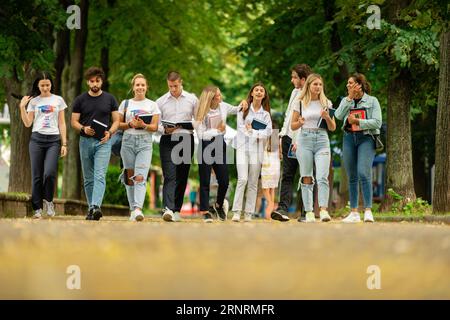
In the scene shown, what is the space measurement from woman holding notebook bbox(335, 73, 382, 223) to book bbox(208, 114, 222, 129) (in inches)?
64.6

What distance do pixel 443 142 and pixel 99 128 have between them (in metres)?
5.17

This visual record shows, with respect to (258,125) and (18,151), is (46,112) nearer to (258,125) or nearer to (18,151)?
(258,125)

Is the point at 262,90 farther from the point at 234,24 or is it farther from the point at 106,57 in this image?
the point at 234,24

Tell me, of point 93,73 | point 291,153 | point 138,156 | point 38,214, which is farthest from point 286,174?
point 38,214

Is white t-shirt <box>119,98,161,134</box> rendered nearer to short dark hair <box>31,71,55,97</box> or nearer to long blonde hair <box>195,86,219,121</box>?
long blonde hair <box>195,86,219,121</box>

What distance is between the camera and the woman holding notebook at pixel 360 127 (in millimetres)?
15062

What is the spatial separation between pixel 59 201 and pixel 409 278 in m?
15.0

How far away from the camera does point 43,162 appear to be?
1589 centimetres

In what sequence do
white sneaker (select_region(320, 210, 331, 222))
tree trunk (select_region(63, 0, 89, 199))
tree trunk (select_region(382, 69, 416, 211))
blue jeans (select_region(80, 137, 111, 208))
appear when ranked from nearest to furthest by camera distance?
white sneaker (select_region(320, 210, 331, 222)) < blue jeans (select_region(80, 137, 111, 208)) < tree trunk (select_region(382, 69, 416, 211)) < tree trunk (select_region(63, 0, 89, 199))

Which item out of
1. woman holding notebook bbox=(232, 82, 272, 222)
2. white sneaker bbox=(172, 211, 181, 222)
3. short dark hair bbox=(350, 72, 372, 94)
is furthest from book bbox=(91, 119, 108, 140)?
short dark hair bbox=(350, 72, 372, 94)

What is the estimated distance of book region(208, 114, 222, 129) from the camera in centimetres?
1562

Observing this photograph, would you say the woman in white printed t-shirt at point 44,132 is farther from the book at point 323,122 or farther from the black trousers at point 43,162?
the book at point 323,122

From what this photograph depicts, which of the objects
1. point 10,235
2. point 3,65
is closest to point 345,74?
point 3,65

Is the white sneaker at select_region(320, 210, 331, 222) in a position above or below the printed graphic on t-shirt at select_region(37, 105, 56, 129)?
below
